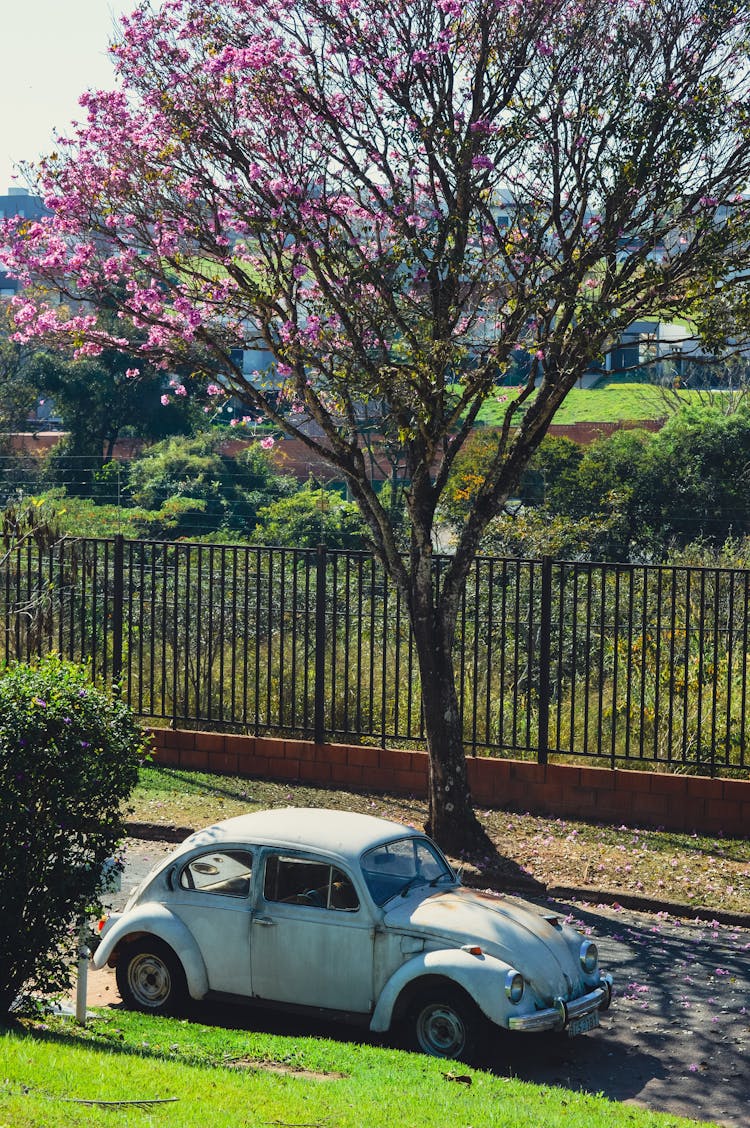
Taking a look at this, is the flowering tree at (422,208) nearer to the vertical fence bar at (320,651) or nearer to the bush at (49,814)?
the vertical fence bar at (320,651)

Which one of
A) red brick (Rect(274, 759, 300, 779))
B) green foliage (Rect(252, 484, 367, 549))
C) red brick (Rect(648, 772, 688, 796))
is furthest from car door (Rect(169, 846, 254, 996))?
green foliage (Rect(252, 484, 367, 549))

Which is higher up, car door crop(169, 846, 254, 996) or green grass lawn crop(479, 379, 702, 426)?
green grass lawn crop(479, 379, 702, 426)

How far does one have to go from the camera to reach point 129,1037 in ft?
24.1

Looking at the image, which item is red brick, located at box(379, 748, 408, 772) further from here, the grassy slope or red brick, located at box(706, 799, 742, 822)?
red brick, located at box(706, 799, 742, 822)

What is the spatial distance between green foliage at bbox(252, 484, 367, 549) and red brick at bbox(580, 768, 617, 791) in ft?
53.7

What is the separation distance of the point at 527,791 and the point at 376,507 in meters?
3.38

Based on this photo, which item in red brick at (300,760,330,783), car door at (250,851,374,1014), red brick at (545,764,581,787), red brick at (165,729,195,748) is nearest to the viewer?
car door at (250,851,374,1014)

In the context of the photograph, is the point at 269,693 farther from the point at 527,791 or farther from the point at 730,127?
the point at 730,127

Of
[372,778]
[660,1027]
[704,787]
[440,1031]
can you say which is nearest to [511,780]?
[372,778]

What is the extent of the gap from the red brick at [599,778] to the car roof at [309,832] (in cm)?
484

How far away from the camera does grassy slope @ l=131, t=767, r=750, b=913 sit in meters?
11.2

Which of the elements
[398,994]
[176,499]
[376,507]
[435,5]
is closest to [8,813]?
[398,994]

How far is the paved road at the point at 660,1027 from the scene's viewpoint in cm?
726

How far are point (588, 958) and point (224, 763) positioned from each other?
7442 millimetres
